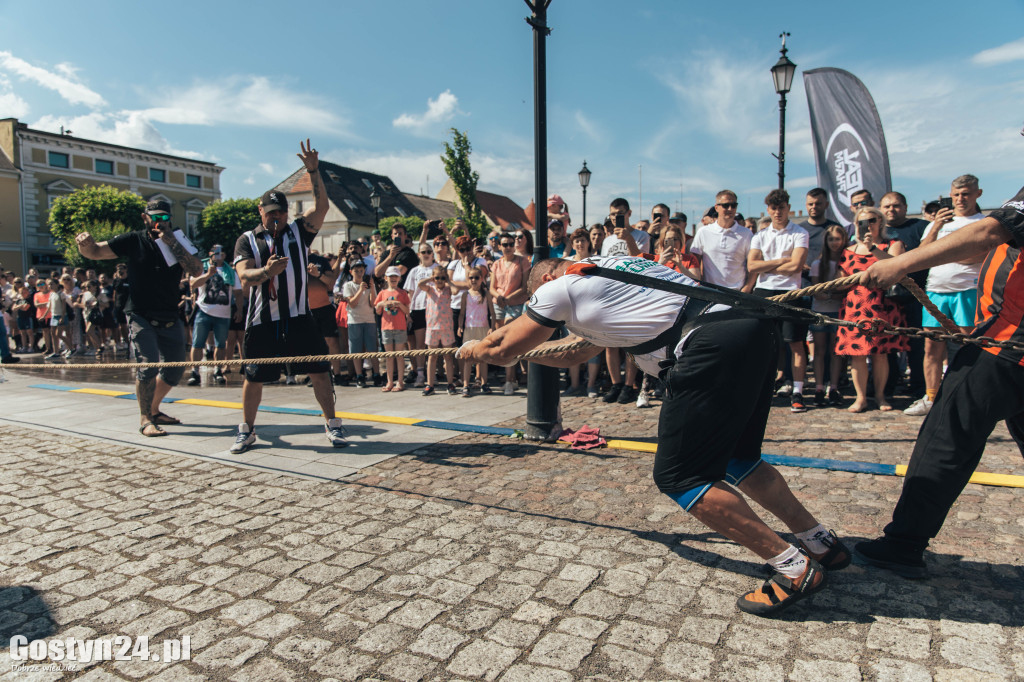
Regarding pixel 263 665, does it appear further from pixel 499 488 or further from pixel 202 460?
pixel 202 460

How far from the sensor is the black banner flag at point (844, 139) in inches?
376

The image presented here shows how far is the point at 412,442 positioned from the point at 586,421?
1.83m

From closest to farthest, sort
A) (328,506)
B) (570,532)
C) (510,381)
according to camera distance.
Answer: (570,532) < (328,506) < (510,381)

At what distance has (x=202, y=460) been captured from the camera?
516cm

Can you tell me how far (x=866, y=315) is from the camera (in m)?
6.48

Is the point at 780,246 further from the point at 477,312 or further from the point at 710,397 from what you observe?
the point at 710,397

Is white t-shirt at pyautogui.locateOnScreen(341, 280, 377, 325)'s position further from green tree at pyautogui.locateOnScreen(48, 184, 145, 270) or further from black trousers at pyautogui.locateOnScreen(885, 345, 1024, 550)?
green tree at pyautogui.locateOnScreen(48, 184, 145, 270)

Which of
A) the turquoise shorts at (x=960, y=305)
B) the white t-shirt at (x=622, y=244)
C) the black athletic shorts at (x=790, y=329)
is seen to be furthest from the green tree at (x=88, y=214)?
the turquoise shorts at (x=960, y=305)

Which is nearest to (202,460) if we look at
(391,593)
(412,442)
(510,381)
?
(412,442)

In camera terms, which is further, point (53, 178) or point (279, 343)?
point (53, 178)

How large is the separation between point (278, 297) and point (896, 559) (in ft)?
15.0

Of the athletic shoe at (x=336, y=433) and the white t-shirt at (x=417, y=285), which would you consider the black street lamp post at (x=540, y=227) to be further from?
the white t-shirt at (x=417, y=285)

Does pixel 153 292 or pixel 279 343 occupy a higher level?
pixel 153 292
